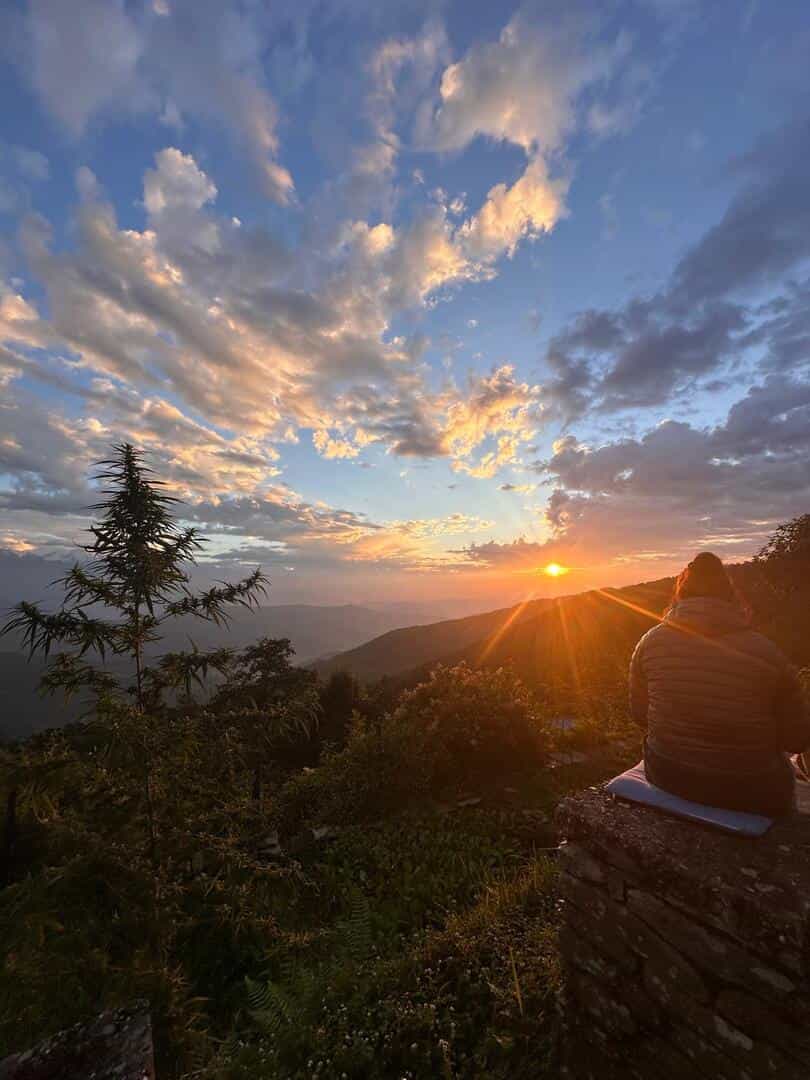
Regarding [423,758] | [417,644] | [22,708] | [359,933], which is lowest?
[22,708]

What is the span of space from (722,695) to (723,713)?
0.41 ft

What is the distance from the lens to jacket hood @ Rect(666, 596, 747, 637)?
3.32 meters

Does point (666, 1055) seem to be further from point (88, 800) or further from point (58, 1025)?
point (88, 800)

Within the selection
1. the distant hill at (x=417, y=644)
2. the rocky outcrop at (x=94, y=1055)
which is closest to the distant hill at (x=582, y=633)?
the rocky outcrop at (x=94, y=1055)

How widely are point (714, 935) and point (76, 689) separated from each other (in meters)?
5.87

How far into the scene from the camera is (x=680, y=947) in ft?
9.34

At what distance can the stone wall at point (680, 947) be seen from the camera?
8.07 ft

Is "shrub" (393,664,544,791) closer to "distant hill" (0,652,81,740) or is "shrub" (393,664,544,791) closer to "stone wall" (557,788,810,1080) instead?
"stone wall" (557,788,810,1080)

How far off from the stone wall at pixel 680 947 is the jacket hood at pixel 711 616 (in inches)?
55.4

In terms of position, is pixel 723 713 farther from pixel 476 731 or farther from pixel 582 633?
pixel 582 633

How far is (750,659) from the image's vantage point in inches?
123

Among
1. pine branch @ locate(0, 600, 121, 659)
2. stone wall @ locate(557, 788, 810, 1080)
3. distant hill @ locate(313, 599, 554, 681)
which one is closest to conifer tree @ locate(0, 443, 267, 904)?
pine branch @ locate(0, 600, 121, 659)

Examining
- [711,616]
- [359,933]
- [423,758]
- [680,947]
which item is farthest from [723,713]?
[423,758]

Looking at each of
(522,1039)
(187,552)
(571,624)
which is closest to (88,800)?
(187,552)
